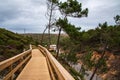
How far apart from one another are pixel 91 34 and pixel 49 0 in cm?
3986

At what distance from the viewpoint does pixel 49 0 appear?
173 ft

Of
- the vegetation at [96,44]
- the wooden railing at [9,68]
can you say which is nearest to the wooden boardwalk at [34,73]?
the wooden railing at [9,68]

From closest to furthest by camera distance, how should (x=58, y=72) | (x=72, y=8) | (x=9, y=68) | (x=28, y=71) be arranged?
(x=58, y=72) → (x=9, y=68) → (x=28, y=71) → (x=72, y=8)

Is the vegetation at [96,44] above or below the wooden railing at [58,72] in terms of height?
below

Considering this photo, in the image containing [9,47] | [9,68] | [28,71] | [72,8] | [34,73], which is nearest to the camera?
[9,68]

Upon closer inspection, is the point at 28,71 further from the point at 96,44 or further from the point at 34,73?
the point at 96,44

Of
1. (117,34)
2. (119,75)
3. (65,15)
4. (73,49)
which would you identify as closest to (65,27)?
(65,15)

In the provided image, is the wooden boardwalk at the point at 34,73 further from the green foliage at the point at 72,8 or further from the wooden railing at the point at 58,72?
the green foliage at the point at 72,8

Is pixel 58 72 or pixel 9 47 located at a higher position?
pixel 58 72

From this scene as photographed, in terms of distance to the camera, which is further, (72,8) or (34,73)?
(72,8)

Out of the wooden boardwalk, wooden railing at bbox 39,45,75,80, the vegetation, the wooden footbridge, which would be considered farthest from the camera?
the vegetation

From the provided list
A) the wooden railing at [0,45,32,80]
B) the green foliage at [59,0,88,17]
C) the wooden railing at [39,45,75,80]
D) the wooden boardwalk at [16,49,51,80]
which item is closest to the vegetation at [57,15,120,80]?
the green foliage at [59,0,88,17]

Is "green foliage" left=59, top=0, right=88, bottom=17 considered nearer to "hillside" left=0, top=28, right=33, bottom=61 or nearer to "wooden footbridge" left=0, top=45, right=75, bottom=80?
"hillside" left=0, top=28, right=33, bottom=61

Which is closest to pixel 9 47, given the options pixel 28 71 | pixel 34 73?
pixel 28 71
